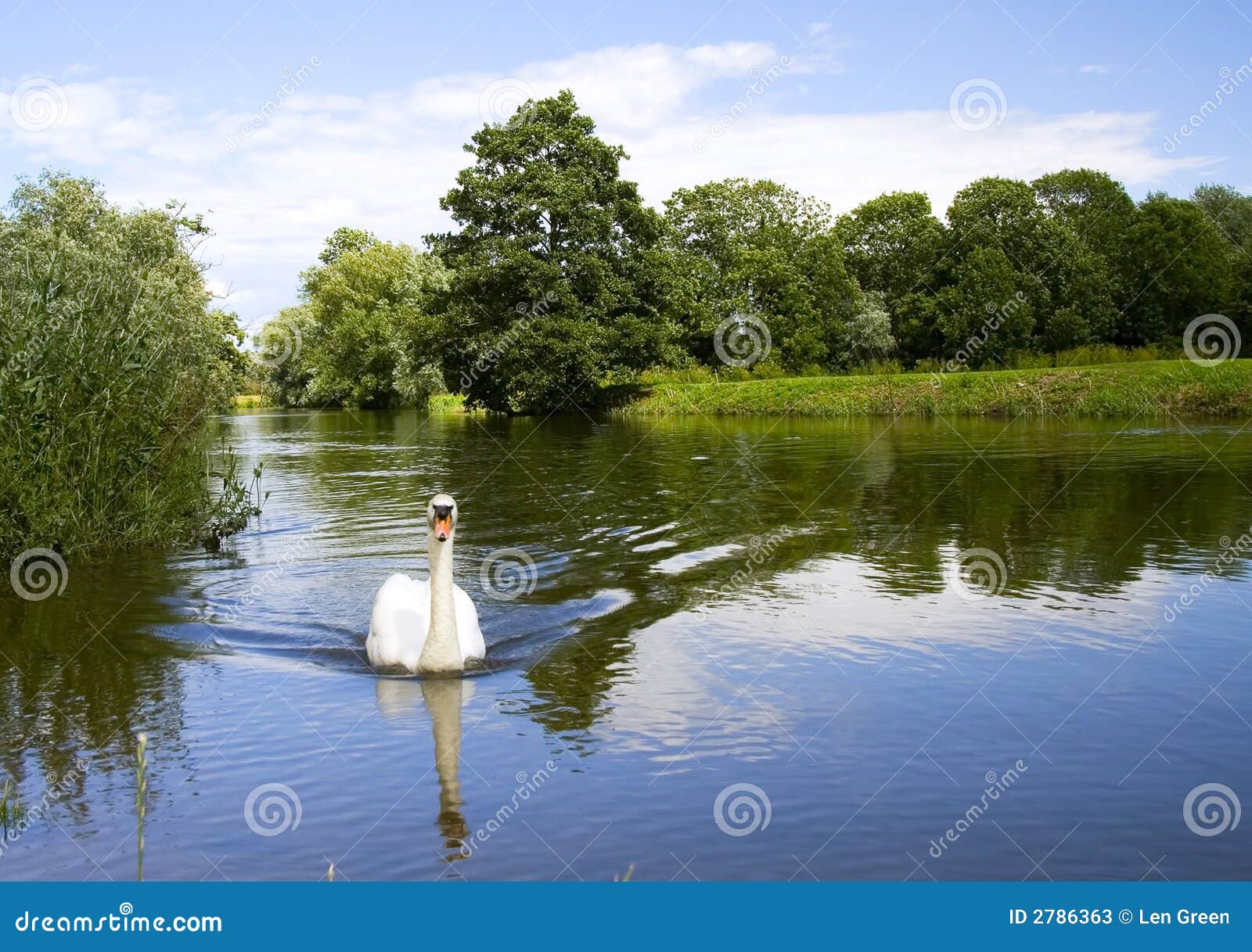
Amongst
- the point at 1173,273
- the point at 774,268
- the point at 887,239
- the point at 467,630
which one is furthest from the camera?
the point at 887,239

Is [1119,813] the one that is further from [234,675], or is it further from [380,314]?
[380,314]

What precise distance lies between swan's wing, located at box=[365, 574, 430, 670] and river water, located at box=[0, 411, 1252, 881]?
0.28 meters

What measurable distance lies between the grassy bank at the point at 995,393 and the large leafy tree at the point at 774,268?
21.1ft

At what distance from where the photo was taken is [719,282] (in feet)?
256

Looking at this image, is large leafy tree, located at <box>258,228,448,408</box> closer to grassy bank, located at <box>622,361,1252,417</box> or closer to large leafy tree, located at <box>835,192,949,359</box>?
grassy bank, located at <box>622,361,1252,417</box>

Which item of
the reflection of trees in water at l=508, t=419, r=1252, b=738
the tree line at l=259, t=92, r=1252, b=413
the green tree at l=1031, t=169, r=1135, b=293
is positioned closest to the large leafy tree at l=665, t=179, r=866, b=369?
the tree line at l=259, t=92, r=1252, b=413

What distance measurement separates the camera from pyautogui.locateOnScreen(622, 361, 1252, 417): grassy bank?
153 ft

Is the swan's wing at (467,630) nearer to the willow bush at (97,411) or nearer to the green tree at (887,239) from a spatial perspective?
the willow bush at (97,411)

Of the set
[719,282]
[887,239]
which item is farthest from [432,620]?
[887,239]

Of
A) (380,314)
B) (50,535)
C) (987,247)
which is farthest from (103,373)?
(380,314)

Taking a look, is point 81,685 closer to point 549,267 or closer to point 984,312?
point 549,267

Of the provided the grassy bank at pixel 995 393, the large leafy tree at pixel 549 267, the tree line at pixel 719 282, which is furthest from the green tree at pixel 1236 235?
the large leafy tree at pixel 549 267

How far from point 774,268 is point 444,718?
69.6 meters

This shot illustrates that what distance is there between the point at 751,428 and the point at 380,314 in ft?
152
